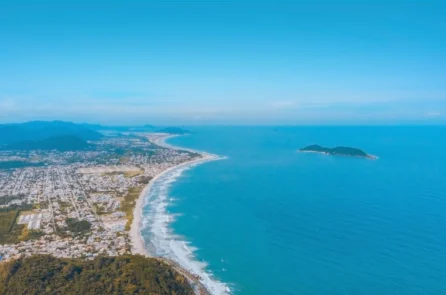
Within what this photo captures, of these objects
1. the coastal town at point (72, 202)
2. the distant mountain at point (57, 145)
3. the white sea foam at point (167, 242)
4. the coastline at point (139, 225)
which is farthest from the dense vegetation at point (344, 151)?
the distant mountain at point (57, 145)

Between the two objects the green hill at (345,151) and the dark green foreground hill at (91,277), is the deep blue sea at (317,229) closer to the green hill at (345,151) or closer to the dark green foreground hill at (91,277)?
the dark green foreground hill at (91,277)

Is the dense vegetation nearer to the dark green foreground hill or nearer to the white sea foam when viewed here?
the white sea foam

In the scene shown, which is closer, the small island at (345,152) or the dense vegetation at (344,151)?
the small island at (345,152)

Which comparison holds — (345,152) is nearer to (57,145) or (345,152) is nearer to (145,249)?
(145,249)

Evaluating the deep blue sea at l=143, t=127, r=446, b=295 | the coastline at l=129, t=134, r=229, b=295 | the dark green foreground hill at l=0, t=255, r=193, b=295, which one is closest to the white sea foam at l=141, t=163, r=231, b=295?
the coastline at l=129, t=134, r=229, b=295

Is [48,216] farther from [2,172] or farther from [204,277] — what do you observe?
[2,172]

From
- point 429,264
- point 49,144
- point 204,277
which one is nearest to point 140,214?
point 204,277
